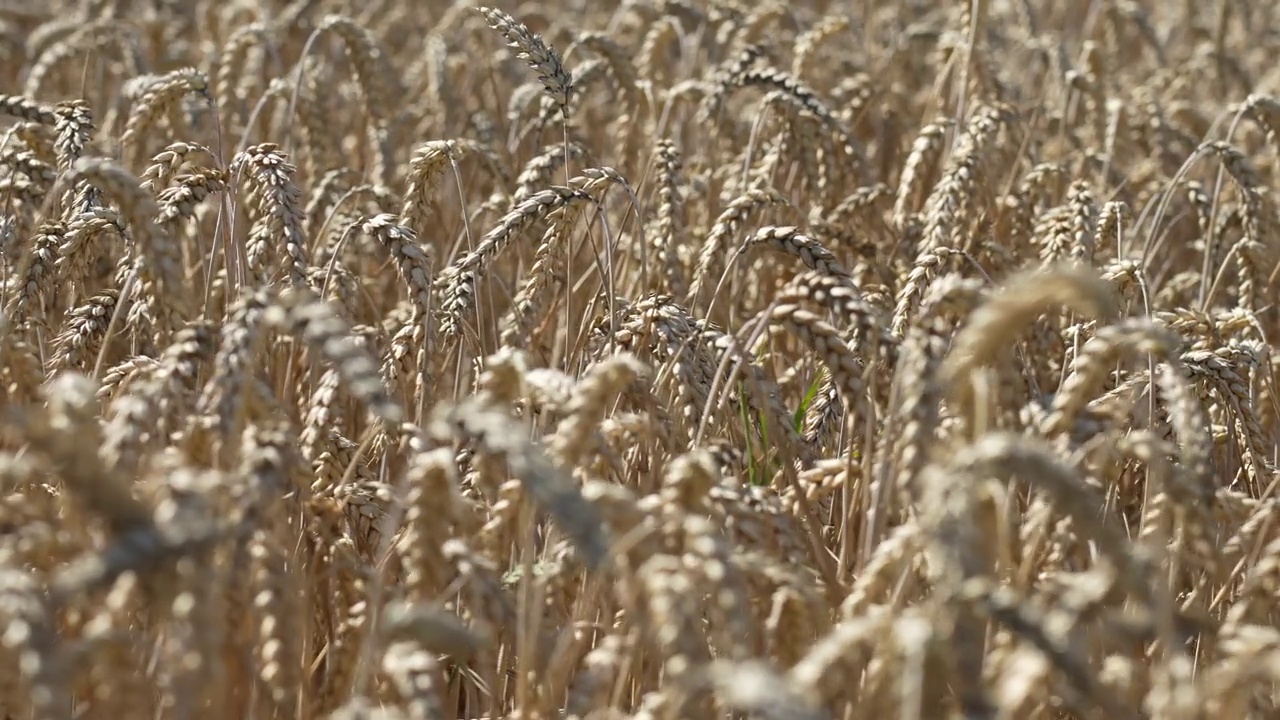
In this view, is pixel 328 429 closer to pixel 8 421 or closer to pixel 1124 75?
pixel 8 421

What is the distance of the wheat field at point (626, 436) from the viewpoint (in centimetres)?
132

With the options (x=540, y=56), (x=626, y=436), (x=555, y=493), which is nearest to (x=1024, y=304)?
(x=555, y=493)

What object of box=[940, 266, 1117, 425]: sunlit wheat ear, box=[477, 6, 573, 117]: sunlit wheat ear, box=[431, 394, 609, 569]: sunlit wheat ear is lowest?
box=[431, 394, 609, 569]: sunlit wheat ear

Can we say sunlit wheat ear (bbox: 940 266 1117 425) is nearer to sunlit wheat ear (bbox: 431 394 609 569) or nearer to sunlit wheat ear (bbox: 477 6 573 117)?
sunlit wheat ear (bbox: 431 394 609 569)

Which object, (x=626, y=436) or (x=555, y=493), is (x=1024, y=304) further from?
(x=626, y=436)

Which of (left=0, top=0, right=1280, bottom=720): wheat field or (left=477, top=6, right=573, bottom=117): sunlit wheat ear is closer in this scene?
(left=0, top=0, right=1280, bottom=720): wheat field

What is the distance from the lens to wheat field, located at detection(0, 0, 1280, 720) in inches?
52.1

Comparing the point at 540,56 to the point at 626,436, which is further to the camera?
the point at 540,56

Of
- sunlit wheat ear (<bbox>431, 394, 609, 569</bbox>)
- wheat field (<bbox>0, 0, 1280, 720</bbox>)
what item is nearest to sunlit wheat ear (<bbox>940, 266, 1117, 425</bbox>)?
wheat field (<bbox>0, 0, 1280, 720</bbox>)

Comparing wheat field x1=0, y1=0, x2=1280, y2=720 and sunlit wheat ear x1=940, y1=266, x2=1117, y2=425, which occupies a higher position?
sunlit wheat ear x1=940, y1=266, x2=1117, y2=425

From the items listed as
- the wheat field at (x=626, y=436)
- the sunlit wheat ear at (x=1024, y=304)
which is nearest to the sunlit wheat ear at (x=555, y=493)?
the wheat field at (x=626, y=436)

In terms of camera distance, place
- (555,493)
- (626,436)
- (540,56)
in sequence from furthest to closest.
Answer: (540,56), (626,436), (555,493)

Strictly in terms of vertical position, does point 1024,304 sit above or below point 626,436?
above

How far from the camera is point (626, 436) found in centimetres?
210
